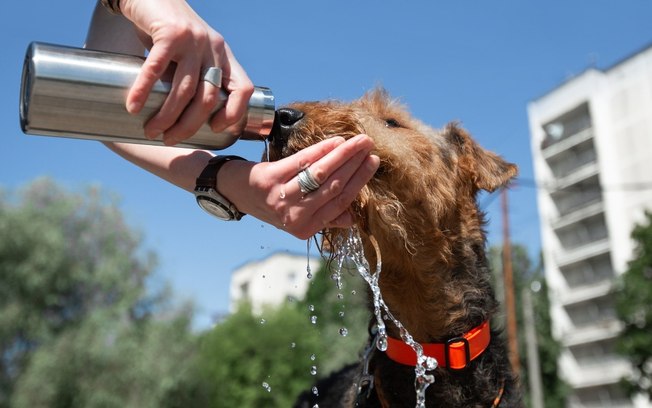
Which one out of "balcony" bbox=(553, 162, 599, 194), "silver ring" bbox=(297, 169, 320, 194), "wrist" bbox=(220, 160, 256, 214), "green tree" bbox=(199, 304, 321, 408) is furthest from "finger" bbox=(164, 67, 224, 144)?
"balcony" bbox=(553, 162, 599, 194)

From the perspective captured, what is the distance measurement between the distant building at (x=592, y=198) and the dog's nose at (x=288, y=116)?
51.3 metres

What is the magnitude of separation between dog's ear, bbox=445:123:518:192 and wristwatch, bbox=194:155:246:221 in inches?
76.0

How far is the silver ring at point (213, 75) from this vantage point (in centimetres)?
231

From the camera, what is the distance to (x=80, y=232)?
2244 cm

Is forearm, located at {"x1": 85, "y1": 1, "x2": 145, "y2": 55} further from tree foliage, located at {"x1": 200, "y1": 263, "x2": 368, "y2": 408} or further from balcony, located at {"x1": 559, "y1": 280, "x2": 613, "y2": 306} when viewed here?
balcony, located at {"x1": 559, "y1": 280, "x2": 613, "y2": 306}

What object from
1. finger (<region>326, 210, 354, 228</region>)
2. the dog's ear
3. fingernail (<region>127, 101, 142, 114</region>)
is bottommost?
finger (<region>326, 210, 354, 228</region>)

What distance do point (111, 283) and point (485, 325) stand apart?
66.0 feet

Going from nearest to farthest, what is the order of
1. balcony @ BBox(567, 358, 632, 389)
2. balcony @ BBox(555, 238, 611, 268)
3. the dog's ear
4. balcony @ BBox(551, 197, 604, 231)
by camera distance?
the dog's ear → balcony @ BBox(567, 358, 632, 389) → balcony @ BBox(555, 238, 611, 268) → balcony @ BBox(551, 197, 604, 231)

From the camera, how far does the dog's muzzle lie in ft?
9.61

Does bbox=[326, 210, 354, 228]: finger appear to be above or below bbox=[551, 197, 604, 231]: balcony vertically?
below

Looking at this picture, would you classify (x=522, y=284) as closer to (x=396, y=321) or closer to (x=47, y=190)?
(x=47, y=190)

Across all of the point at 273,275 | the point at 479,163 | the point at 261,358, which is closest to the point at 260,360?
the point at 261,358

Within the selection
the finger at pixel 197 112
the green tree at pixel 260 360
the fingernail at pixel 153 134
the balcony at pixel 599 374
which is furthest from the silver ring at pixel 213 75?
the balcony at pixel 599 374

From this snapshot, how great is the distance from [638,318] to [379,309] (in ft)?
109
